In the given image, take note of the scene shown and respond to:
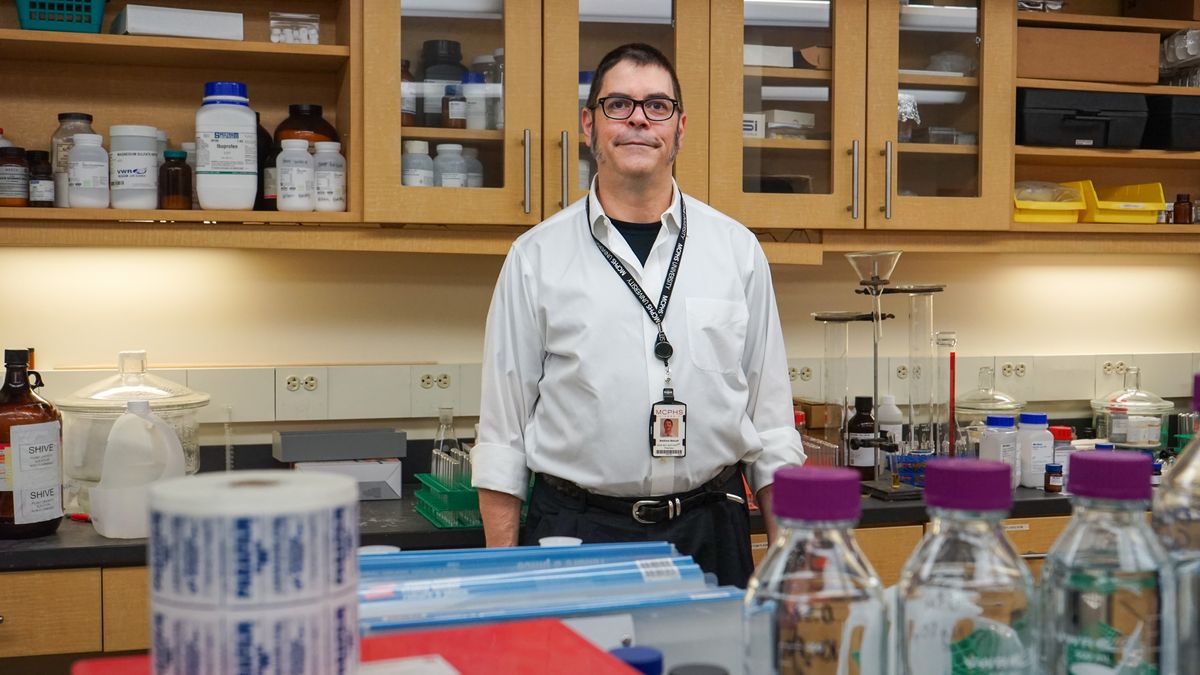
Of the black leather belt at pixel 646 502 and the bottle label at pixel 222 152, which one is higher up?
the bottle label at pixel 222 152

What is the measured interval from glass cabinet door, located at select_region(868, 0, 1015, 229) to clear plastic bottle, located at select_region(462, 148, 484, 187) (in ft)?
3.24

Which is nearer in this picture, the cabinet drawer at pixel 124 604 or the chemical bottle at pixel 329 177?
the cabinet drawer at pixel 124 604

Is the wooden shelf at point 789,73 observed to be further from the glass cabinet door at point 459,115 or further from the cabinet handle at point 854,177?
the glass cabinet door at point 459,115

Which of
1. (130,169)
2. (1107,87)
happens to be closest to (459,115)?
(130,169)

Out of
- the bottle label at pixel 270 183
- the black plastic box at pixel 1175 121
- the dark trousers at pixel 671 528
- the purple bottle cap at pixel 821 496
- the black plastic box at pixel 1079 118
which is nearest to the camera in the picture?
the purple bottle cap at pixel 821 496

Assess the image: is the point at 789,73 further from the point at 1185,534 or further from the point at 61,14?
the point at 1185,534

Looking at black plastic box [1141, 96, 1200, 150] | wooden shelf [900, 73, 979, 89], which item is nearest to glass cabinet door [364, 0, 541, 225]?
wooden shelf [900, 73, 979, 89]

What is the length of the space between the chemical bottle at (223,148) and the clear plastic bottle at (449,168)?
1.36 feet

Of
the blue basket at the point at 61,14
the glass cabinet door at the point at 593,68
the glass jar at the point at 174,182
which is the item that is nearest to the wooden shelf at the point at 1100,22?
the glass cabinet door at the point at 593,68

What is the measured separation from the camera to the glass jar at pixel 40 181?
248 centimetres

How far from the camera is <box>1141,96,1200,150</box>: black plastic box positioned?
124 inches

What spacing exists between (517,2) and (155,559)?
2.21m

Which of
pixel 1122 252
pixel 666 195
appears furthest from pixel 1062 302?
pixel 666 195

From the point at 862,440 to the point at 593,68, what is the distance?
1116mm
